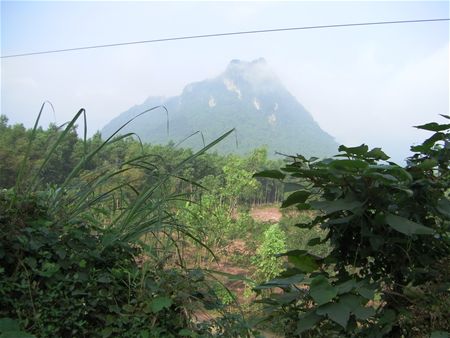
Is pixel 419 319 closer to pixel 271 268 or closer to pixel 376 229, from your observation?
pixel 376 229

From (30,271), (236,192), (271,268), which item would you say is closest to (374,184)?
(30,271)

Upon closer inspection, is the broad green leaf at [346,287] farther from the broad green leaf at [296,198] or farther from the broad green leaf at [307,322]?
the broad green leaf at [296,198]

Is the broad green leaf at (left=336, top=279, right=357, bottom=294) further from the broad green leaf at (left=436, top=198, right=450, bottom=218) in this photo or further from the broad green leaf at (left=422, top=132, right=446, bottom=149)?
the broad green leaf at (left=422, top=132, right=446, bottom=149)

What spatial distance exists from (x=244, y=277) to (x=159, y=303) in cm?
21

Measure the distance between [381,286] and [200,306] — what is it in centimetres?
40

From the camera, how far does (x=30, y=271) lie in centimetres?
87

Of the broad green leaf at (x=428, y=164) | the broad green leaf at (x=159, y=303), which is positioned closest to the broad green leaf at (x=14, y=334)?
the broad green leaf at (x=159, y=303)

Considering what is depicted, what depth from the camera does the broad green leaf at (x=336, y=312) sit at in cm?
63

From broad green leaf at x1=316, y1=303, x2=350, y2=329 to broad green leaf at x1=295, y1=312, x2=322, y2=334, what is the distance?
0.16 feet

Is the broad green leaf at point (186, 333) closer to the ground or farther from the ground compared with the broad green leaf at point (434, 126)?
closer to the ground

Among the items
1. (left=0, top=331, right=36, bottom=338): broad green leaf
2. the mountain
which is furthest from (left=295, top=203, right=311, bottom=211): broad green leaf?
the mountain

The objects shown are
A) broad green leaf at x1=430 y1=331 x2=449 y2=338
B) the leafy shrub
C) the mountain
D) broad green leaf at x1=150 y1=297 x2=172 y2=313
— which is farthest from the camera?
the mountain

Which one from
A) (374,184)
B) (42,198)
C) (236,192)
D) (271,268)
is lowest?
(271,268)

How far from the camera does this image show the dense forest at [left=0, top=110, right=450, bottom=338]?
69cm
